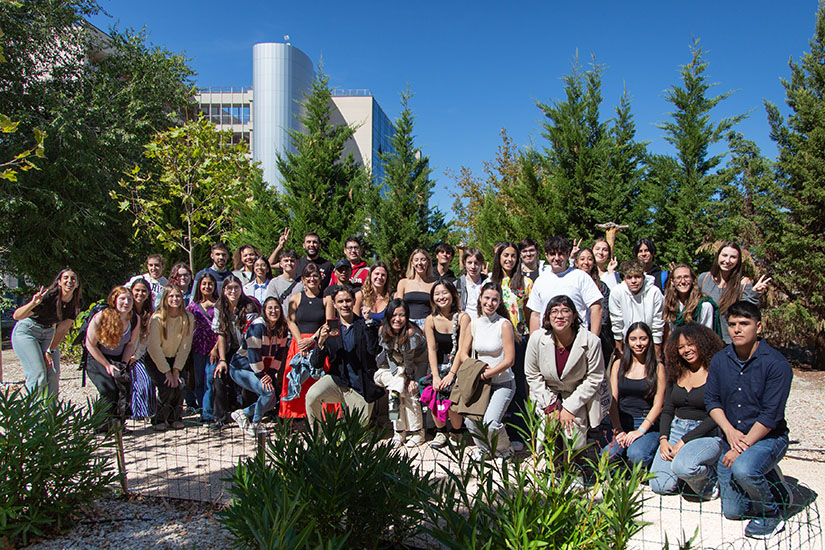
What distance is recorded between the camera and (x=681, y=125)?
10633 millimetres

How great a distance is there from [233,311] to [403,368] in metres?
2.14

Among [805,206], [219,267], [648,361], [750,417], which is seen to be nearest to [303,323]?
[219,267]

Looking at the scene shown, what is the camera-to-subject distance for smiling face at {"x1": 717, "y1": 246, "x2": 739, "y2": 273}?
5359mm

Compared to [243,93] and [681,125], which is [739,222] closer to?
[681,125]

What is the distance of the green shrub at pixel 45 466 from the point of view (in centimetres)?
333

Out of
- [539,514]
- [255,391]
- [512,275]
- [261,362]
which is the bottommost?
[539,514]

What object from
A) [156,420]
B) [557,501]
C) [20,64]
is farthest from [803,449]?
[20,64]

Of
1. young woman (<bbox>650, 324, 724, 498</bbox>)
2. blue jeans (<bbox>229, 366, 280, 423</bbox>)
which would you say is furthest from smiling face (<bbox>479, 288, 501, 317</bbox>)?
blue jeans (<bbox>229, 366, 280, 423</bbox>)

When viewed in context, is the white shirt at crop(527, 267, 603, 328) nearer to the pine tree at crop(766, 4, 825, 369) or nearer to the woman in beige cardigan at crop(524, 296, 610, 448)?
the woman in beige cardigan at crop(524, 296, 610, 448)

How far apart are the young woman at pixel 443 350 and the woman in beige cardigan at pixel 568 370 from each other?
0.98 m

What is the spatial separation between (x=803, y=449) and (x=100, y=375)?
271 inches

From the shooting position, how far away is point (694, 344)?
4398 mm

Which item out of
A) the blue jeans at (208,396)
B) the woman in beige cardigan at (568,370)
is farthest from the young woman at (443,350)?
the blue jeans at (208,396)

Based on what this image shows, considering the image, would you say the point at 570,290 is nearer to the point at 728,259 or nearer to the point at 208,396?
the point at 728,259
